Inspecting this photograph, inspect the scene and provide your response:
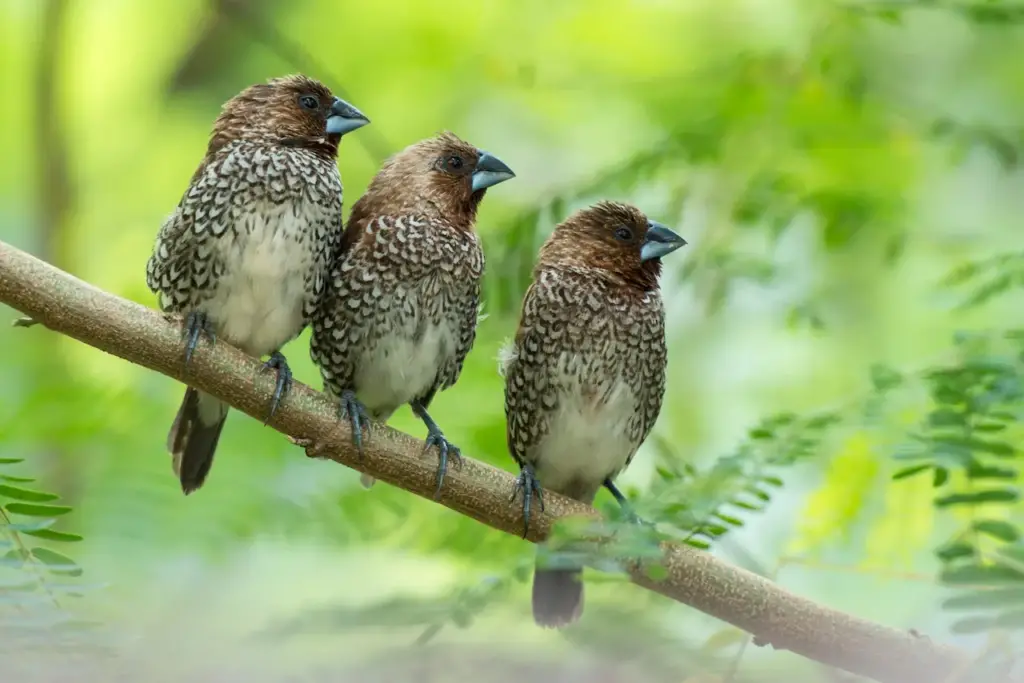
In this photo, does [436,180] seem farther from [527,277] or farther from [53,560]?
[53,560]

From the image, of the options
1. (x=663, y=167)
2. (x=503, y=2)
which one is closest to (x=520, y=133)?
(x=503, y=2)

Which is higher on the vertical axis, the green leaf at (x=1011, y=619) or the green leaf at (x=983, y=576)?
the green leaf at (x=983, y=576)

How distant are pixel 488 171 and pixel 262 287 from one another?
86 cm

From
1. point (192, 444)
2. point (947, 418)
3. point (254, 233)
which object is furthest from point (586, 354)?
point (947, 418)

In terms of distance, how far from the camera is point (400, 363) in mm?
3799

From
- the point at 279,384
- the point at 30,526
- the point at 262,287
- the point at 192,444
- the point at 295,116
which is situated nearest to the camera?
the point at 30,526

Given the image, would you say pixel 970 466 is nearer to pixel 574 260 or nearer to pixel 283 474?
pixel 574 260

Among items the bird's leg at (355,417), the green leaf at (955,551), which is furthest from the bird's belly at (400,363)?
the green leaf at (955,551)

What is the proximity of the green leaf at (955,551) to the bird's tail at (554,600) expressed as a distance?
1.69 metres

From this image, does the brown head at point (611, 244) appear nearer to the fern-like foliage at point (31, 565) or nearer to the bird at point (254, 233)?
the bird at point (254, 233)

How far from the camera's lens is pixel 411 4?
5.69 metres

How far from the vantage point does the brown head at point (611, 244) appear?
155 inches

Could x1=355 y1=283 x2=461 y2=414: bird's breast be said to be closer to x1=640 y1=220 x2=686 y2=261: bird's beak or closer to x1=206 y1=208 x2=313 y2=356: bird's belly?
x1=206 y1=208 x2=313 y2=356: bird's belly

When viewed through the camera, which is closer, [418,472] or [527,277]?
[418,472]
